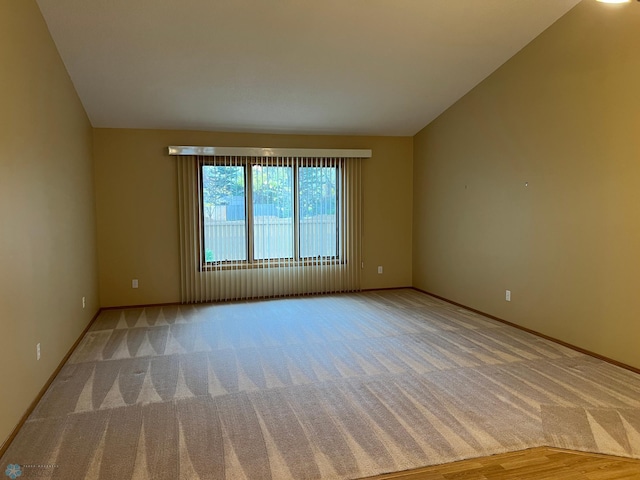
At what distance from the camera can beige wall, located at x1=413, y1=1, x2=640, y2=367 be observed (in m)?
3.35

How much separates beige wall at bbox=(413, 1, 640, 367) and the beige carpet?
0.45 metres

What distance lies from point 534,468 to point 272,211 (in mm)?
4593

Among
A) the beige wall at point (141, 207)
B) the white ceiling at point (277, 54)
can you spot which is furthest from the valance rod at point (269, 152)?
the white ceiling at point (277, 54)

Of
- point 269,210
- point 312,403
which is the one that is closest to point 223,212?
point 269,210

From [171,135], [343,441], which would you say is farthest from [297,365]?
[171,135]

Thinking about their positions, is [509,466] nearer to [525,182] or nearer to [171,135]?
[525,182]

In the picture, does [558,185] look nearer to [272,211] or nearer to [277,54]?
[277,54]

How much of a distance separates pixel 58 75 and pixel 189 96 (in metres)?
1.36

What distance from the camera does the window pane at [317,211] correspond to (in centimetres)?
619

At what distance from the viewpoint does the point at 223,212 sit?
5867mm

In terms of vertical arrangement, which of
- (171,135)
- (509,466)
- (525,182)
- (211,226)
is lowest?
(509,466)

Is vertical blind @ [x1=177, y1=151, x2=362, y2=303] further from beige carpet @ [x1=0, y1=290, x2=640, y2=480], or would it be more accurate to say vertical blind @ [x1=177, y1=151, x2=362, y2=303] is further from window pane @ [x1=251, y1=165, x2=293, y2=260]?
beige carpet @ [x1=0, y1=290, x2=640, y2=480]

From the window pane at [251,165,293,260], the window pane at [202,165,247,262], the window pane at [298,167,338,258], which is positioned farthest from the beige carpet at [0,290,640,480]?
the window pane at [298,167,338,258]

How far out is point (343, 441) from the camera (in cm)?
234
